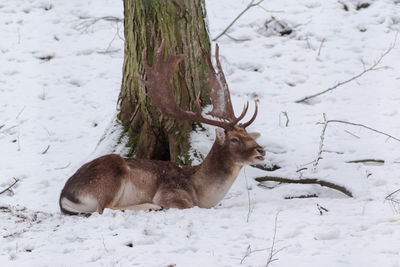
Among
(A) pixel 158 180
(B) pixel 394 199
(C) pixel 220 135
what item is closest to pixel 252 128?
(C) pixel 220 135

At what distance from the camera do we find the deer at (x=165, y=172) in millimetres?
6223

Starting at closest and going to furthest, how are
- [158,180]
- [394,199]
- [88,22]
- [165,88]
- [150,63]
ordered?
[394,199]
[165,88]
[158,180]
[150,63]
[88,22]

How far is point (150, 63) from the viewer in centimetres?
693

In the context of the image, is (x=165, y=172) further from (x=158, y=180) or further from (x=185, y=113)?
(x=185, y=113)

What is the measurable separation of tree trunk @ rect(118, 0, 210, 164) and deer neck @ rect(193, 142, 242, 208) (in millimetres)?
570

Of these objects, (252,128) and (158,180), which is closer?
(158,180)

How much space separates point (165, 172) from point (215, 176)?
21.9 inches

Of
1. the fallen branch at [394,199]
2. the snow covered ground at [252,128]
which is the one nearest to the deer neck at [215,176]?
the snow covered ground at [252,128]

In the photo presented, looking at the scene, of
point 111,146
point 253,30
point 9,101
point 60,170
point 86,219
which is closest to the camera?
point 86,219

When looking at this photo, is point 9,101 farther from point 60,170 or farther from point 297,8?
point 297,8

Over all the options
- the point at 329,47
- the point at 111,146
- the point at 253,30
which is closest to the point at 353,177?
the point at 111,146

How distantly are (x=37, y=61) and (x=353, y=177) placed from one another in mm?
6507

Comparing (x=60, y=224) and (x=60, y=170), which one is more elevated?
(x=60, y=224)

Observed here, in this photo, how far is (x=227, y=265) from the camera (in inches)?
174
